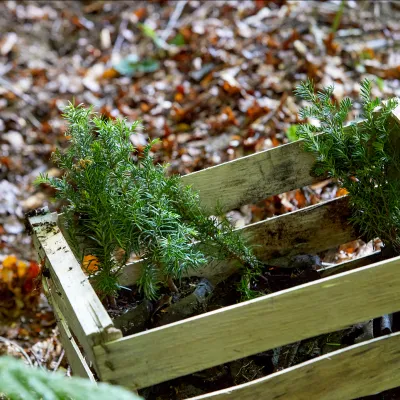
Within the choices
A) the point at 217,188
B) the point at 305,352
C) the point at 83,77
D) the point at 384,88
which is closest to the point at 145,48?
the point at 83,77

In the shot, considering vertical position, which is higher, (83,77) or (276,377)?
(83,77)

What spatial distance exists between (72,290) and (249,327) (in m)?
0.47

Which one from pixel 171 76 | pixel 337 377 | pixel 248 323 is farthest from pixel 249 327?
pixel 171 76

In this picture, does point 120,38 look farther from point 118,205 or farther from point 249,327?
point 249,327

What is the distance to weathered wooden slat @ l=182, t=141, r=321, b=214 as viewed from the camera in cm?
213

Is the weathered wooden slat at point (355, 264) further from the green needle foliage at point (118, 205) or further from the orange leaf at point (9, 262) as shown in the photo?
the orange leaf at point (9, 262)

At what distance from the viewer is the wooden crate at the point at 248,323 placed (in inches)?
62.2

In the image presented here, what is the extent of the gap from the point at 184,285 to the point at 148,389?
0.35 metres

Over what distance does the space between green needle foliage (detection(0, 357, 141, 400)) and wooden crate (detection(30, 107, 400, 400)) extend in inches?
12.6

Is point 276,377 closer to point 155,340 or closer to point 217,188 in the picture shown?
point 155,340

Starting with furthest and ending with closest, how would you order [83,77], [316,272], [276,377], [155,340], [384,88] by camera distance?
[83,77], [384,88], [316,272], [276,377], [155,340]

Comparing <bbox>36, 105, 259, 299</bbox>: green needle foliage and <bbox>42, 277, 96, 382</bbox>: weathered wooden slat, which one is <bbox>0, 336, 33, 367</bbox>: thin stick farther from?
<bbox>36, 105, 259, 299</bbox>: green needle foliage

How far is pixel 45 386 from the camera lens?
1.19 metres

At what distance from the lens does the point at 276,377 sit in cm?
176
